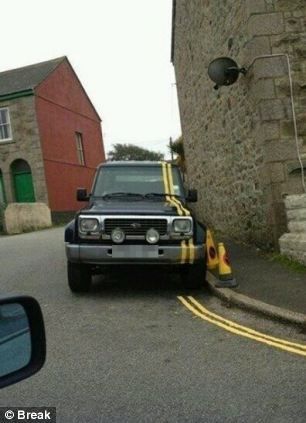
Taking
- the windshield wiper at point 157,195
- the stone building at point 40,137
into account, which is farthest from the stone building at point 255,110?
the stone building at point 40,137

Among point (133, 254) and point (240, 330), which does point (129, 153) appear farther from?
point (240, 330)

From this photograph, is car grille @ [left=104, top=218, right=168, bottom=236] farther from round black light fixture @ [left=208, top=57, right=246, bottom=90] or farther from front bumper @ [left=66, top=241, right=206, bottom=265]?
round black light fixture @ [left=208, top=57, right=246, bottom=90]

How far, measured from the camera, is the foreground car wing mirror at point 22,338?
195 centimetres

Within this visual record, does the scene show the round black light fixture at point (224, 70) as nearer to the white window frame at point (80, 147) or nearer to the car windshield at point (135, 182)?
the car windshield at point (135, 182)

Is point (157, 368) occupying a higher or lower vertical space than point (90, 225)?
lower

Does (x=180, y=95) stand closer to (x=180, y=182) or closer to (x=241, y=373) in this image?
(x=180, y=182)

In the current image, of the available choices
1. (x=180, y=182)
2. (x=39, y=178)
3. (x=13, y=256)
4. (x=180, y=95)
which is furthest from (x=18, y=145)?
(x=180, y=182)

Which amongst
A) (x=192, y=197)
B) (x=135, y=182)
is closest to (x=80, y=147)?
(x=135, y=182)

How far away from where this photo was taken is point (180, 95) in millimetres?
19344

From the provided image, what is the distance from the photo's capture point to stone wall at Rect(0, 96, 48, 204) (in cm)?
2798

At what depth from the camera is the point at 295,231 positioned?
9344 mm

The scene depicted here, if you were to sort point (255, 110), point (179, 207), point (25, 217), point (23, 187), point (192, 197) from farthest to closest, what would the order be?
point (23, 187) < point (25, 217) < point (255, 110) < point (192, 197) < point (179, 207)

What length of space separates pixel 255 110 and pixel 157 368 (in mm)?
6708

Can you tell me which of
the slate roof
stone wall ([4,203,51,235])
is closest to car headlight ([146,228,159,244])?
stone wall ([4,203,51,235])
